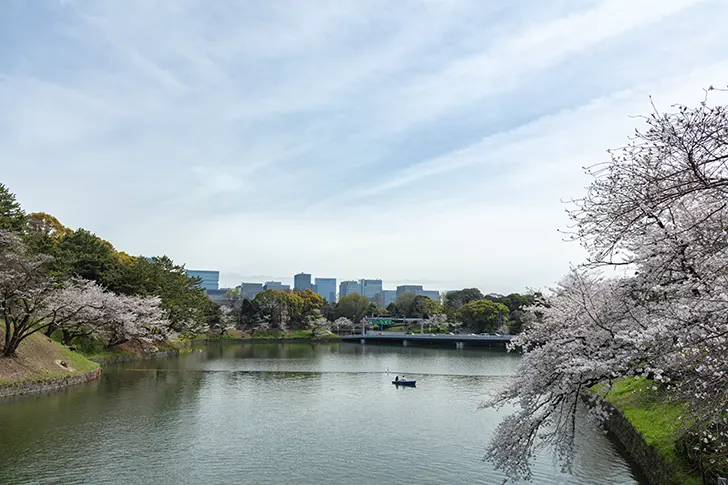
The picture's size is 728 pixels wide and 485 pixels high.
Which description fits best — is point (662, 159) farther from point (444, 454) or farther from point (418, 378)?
point (418, 378)

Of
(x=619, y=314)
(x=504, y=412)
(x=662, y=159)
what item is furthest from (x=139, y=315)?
(x=662, y=159)

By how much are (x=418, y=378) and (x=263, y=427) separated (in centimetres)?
1459

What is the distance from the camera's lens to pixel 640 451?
1158cm

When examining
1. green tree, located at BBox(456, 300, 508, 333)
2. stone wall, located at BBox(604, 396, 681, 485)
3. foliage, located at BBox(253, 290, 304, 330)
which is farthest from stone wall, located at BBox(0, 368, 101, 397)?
green tree, located at BBox(456, 300, 508, 333)

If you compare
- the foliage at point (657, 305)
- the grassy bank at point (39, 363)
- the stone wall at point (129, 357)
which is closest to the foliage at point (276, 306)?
the stone wall at point (129, 357)

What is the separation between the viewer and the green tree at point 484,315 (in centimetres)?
6306

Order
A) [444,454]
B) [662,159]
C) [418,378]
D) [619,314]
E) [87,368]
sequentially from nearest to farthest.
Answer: [662,159]
[619,314]
[444,454]
[87,368]
[418,378]

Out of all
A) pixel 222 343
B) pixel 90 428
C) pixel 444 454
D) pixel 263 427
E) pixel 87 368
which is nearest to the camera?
pixel 444 454

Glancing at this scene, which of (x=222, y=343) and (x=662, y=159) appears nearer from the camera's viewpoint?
(x=662, y=159)

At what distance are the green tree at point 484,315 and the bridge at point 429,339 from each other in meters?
3.07

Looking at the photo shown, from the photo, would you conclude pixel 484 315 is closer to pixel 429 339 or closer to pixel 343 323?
pixel 429 339

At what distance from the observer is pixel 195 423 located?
15.4 metres

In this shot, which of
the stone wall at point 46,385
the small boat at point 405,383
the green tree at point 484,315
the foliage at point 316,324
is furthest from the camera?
the foliage at point 316,324

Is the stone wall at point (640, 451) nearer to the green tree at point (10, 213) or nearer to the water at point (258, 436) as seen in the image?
the water at point (258, 436)
